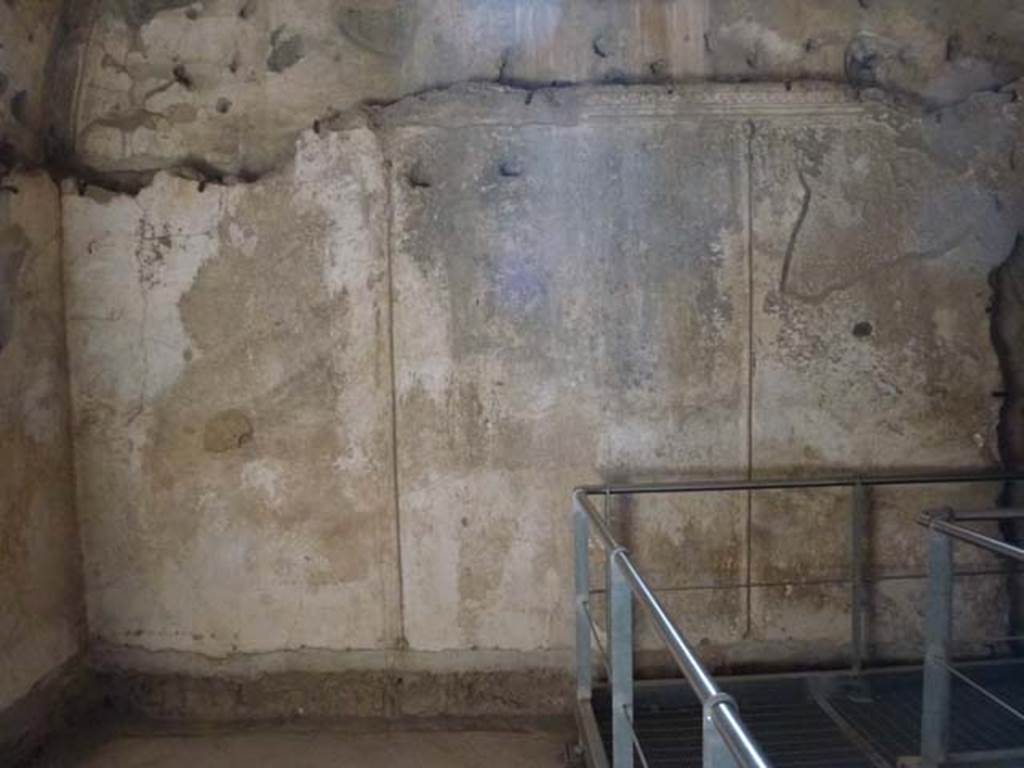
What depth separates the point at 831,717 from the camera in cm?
325

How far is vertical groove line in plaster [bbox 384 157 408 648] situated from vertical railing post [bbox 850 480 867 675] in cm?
200

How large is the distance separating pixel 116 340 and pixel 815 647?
137 inches

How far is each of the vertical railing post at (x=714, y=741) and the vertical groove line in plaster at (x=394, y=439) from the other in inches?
91.9

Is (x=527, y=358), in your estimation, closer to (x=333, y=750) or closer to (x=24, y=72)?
(x=333, y=750)

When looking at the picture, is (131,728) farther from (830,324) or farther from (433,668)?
(830,324)

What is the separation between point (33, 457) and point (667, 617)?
2827 mm

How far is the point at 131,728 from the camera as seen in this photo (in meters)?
3.51

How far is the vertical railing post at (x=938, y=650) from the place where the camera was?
2461mm

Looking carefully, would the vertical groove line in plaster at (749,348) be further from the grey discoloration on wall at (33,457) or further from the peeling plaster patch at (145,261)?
the grey discoloration on wall at (33,457)

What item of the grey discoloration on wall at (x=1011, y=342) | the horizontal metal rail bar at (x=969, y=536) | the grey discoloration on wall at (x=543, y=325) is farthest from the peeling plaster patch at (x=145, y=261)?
the grey discoloration on wall at (x=1011, y=342)

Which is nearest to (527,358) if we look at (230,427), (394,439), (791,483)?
(394,439)

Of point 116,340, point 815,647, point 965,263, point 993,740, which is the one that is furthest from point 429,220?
point 993,740

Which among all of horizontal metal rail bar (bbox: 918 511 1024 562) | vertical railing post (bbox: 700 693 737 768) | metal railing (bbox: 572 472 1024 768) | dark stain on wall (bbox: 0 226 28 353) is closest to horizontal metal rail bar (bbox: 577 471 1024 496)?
metal railing (bbox: 572 472 1024 768)

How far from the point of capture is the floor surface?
3232mm
